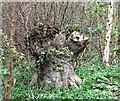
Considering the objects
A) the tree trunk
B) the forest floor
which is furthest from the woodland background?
the tree trunk

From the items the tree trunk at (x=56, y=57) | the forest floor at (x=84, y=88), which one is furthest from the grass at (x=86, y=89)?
the tree trunk at (x=56, y=57)

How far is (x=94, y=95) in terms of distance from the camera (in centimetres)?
509

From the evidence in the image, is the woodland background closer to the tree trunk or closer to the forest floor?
the forest floor

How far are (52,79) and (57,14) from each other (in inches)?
94.3

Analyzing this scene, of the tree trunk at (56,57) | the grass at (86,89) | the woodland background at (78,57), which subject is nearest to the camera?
the grass at (86,89)

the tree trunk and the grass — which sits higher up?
the tree trunk

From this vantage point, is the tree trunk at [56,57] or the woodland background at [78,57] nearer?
the woodland background at [78,57]

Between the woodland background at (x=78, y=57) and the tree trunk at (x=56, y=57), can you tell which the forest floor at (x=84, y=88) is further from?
the tree trunk at (x=56, y=57)

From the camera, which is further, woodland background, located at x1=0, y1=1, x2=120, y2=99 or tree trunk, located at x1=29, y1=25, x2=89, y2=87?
tree trunk, located at x1=29, y1=25, x2=89, y2=87

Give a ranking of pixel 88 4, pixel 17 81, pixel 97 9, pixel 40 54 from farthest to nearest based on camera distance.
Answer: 1. pixel 88 4
2. pixel 97 9
3. pixel 17 81
4. pixel 40 54

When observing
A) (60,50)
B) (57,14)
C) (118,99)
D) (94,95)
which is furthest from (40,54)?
(57,14)

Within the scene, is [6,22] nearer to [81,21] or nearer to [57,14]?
[57,14]

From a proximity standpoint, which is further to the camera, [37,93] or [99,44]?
[99,44]

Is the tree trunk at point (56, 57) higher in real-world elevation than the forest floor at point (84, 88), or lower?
higher
